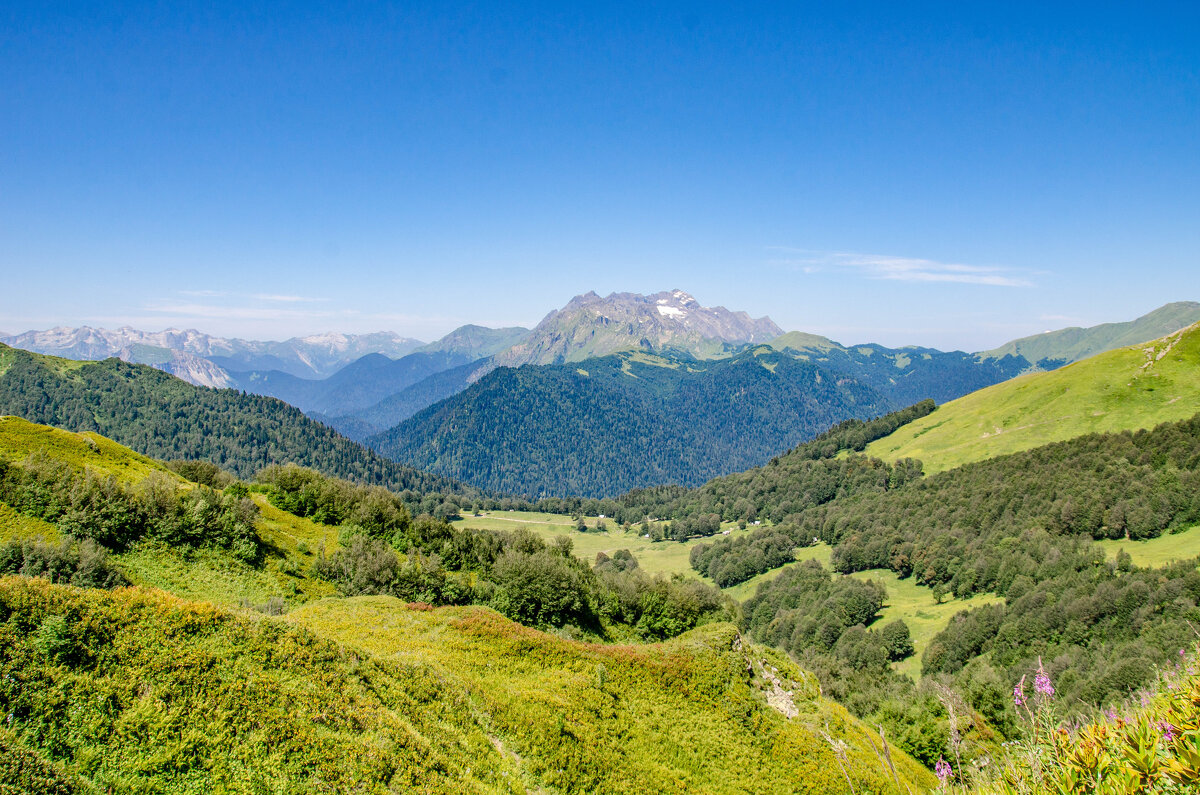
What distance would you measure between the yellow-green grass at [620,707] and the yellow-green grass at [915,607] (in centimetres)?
6549

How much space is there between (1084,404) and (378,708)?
206 meters

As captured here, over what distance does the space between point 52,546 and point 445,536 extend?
37433 millimetres

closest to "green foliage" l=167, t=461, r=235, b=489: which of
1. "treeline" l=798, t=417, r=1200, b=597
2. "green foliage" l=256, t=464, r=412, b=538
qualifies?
"green foliage" l=256, t=464, r=412, b=538

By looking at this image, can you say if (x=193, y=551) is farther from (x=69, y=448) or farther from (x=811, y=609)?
(x=811, y=609)

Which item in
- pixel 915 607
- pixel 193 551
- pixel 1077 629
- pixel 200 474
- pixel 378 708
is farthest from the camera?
pixel 915 607

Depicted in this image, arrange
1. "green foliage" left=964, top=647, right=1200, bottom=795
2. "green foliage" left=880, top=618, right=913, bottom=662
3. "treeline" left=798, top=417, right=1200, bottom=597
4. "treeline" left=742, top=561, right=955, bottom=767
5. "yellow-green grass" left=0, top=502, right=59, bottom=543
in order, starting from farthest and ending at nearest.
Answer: "treeline" left=798, top=417, right=1200, bottom=597 < "green foliage" left=880, top=618, right=913, bottom=662 < "treeline" left=742, top=561, right=955, bottom=767 < "yellow-green grass" left=0, top=502, right=59, bottom=543 < "green foliage" left=964, top=647, right=1200, bottom=795

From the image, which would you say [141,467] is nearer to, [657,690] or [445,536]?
[445,536]

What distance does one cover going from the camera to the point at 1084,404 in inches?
6216

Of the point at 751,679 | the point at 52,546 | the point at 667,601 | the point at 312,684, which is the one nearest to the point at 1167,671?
the point at 312,684

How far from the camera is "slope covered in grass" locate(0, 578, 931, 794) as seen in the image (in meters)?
13.3

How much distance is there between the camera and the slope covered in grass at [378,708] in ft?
43.7

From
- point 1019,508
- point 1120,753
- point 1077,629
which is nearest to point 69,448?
point 1120,753

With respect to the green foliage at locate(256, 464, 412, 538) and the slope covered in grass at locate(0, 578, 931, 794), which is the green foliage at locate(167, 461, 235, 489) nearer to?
the green foliage at locate(256, 464, 412, 538)

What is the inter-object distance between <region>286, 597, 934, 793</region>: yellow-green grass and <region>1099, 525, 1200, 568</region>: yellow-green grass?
280 feet
